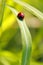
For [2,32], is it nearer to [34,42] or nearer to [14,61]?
[14,61]

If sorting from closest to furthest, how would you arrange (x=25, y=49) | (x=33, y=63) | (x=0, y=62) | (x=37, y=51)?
(x=25, y=49), (x=0, y=62), (x=33, y=63), (x=37, y=51)

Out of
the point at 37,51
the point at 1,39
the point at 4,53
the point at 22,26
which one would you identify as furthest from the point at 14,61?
the point at 22,26

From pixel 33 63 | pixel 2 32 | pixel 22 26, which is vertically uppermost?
pixel 22 26

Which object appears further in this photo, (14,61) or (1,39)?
(1,39)

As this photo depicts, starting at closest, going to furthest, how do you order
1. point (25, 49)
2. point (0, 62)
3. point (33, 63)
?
point (25, 49), point (0, 62), point (33, 63)

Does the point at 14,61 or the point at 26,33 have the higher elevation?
the point at 26,33

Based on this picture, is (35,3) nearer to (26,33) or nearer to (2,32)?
(2,32)

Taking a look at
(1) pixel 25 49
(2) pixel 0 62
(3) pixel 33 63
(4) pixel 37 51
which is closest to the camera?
(1) pixel 25 49

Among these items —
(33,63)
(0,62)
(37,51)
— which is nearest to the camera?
(0,62)

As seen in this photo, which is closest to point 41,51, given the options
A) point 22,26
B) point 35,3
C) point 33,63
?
point 33,63
